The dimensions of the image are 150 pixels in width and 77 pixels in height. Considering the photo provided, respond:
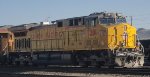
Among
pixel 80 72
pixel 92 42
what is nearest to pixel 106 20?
pixel 92 42

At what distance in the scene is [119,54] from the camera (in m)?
22.3

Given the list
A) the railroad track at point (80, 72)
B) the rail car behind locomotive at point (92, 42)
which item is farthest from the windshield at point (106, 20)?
the railroad track at point (80, 72)

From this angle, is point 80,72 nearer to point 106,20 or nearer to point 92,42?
point 92,42

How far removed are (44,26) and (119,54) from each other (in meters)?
8.68

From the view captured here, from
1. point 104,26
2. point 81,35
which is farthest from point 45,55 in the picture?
point 104,26

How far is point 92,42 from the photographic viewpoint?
24078 millimetres

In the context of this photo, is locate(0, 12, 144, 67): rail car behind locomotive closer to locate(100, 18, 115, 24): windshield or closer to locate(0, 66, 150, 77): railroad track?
locate(100, 18, 115, 24): windshield

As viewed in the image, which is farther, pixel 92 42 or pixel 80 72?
pixel 92 42

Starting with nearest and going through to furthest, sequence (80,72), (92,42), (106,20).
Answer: (80,72) → (106,20) → (92,42)

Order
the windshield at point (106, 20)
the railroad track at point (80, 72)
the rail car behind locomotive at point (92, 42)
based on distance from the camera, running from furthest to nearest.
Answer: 1. the windshield at point (106, 20)
2. the rail car behind locomotive at point (92, 42)
3. the railroad track at point (80, 72)

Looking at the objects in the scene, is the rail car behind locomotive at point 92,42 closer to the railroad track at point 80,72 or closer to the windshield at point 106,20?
the windshield at point 106,20

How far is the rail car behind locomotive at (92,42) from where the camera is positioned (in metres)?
22.8

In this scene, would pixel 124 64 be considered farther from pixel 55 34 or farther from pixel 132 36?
pixel 55 34

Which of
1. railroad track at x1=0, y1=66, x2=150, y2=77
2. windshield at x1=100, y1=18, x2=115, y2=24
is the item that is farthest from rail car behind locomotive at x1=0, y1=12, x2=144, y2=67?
railroad track at x1=0, y1=66, x2=150, y2=77
